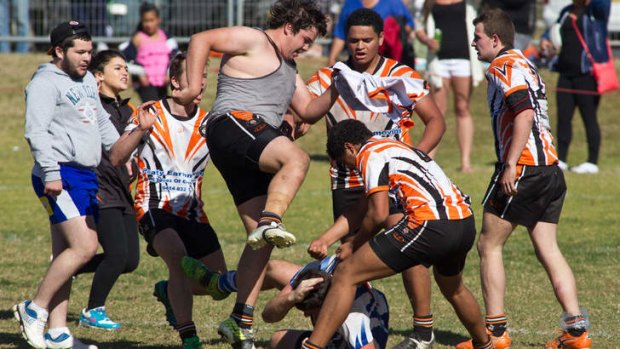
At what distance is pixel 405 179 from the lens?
19.2 feet

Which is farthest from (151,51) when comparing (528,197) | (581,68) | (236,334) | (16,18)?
(236,334)

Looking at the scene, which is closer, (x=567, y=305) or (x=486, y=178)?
(x=567, y=305)

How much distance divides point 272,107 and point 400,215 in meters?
1.02

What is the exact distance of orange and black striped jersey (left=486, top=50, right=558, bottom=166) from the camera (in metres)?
6.64

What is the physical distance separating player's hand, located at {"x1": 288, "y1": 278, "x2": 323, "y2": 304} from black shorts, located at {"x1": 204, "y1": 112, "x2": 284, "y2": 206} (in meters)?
0.74

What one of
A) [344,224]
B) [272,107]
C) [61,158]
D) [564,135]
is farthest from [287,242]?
[564,135]

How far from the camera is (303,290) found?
594cm

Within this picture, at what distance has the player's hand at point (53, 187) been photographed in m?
6.41

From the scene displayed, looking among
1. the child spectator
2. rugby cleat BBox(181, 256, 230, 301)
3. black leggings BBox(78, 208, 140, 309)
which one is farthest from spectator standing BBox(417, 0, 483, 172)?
rugby cleat BBox(181, 256, 230, 301)

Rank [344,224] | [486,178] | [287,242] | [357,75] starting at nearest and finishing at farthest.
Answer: [287,242], [344,224], [357,75], [486,178]

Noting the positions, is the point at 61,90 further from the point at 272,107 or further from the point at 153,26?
the point at 153,26

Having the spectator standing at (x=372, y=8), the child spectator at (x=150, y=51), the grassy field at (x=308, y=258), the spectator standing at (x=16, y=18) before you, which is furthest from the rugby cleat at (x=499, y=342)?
the spectator standing at (x=16, y=18)

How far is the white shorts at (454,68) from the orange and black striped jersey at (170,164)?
23.3 ft

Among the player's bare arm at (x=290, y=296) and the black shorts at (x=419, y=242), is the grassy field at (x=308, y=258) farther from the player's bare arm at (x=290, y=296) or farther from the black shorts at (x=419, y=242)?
the black shorts at (x=419, y=242)
